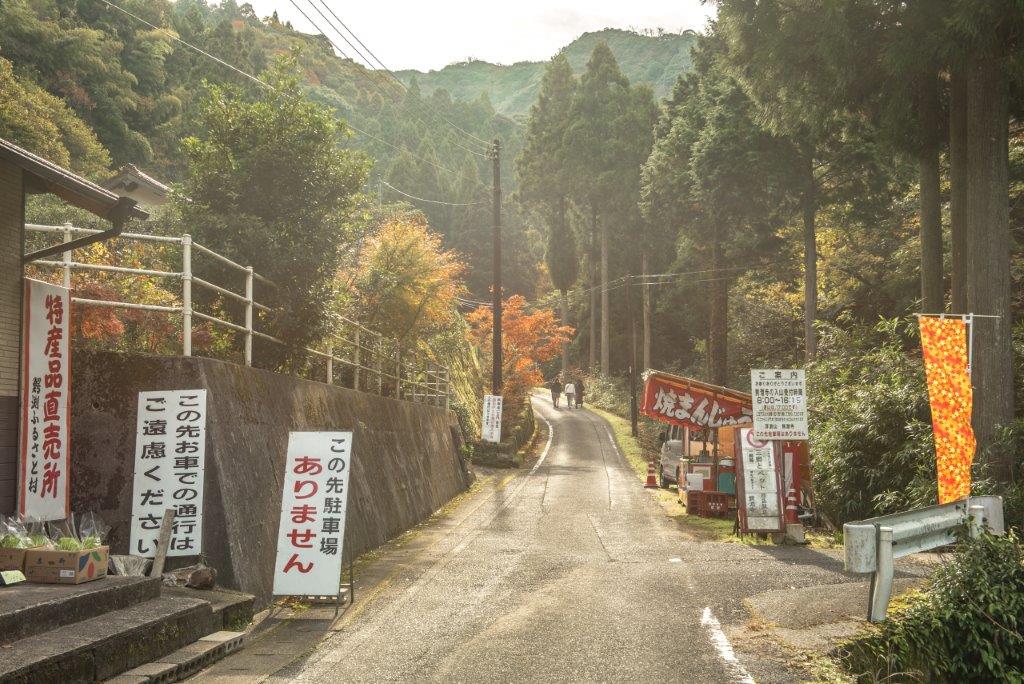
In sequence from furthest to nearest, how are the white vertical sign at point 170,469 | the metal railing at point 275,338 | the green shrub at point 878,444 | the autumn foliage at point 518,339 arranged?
1. the autumn foliage at point 518,339
2. the green shrub at point 878,444
3. the metal railing at point 275,338
4. the white vertical sign at point 170,469

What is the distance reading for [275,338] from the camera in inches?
611

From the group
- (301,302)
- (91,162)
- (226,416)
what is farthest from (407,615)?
(91,162)

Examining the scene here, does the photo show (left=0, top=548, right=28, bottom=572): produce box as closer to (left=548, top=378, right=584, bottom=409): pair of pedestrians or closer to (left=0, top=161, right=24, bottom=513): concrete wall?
(left=0, top=161, right=24, bottom=513): concrete wall

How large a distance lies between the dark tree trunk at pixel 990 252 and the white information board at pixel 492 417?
812 inches

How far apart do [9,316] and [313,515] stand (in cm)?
360

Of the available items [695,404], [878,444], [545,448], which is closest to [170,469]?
[878,444]

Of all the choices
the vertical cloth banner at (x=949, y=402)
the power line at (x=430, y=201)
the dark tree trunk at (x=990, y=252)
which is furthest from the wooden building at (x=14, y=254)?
the power line at (x=430, y=201)

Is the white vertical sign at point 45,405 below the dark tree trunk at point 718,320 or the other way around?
below

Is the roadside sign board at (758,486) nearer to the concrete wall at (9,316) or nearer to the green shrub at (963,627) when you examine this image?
the green shrub at (963,627)

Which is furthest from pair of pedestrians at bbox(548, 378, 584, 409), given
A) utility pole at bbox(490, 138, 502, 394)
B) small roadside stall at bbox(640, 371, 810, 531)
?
small roadside stall at bbox(640, 371, 810, 531)

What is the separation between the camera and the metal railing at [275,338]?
33.8 feet

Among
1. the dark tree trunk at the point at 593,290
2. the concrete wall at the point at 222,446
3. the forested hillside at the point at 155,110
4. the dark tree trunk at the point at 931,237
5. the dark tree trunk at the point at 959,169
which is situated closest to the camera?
the concrete wall at the point at 222,446

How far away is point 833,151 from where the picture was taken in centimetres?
2955

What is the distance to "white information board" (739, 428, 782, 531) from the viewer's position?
1602cm
